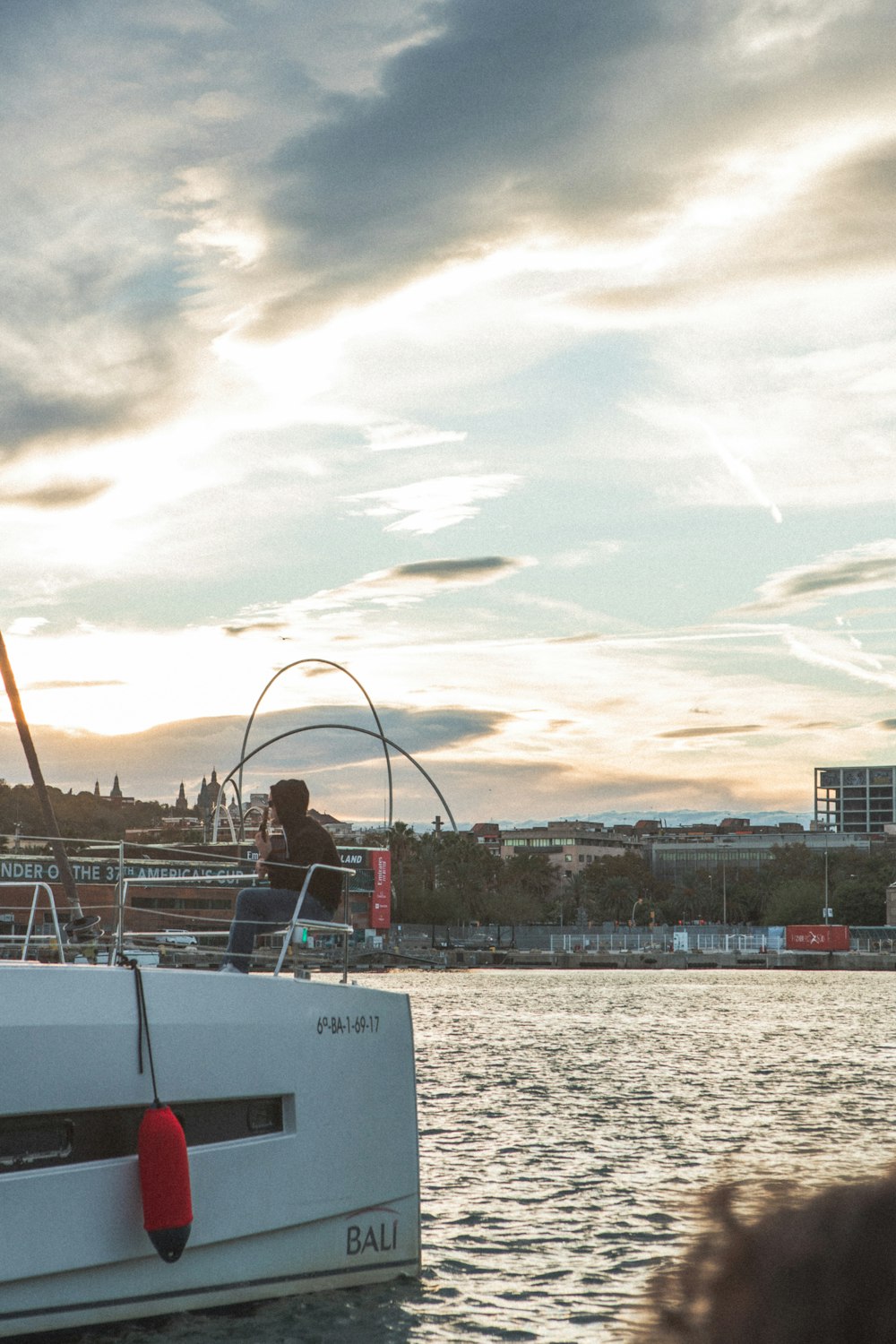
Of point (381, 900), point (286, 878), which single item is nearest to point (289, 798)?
point (286, 878)

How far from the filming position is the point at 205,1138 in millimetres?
8977

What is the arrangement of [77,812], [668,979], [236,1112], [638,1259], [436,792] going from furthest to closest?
1. [77,812]
2. [668,979]
3. [436,792]
4. [638,1259]
5. [236,1112]

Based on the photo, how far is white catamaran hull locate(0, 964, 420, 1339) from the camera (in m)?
8.04

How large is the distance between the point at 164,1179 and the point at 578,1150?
16.2m

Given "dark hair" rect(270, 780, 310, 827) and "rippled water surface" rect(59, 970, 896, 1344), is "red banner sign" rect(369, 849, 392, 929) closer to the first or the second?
"rippled water surface" rect(59, 970, 896, 1344)

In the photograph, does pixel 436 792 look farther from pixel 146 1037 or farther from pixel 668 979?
pixel 146 1037

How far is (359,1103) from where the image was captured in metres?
10.2

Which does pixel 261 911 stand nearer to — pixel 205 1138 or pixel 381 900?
pixel 205 1138

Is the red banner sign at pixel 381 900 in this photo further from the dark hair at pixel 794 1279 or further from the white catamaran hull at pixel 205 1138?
the dark hair at pixel 794 1279

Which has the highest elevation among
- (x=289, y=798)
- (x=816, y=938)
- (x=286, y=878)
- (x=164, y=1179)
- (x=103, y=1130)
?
(x=289, y=798)

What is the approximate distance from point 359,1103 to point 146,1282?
2096 mm

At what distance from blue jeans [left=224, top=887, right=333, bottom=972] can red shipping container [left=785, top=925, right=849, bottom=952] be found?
166m

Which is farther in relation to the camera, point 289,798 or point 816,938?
point 816,938

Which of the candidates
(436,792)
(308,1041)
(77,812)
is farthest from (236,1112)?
(77,812)
